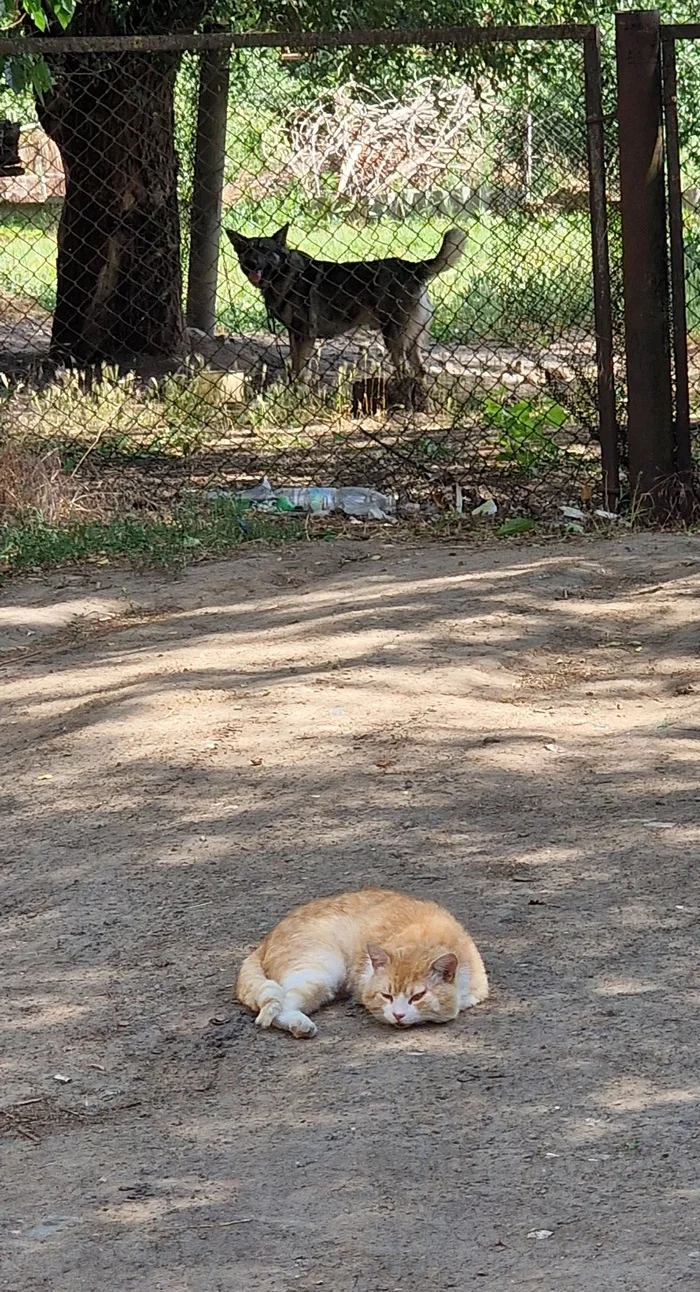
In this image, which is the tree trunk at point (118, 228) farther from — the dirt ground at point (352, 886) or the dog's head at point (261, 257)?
the dirt ground at point (352, 886)

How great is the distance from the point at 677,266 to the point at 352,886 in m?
3.80

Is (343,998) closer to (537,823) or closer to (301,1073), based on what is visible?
(301,1073)

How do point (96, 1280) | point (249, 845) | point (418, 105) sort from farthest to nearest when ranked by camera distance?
1. point (418, 105)
2. point (249, 845)
3. point (96, 1280)

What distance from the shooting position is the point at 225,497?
754cm

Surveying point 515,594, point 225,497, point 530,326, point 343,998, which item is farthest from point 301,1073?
point 530,326

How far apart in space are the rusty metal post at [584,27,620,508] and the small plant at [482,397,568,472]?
852mm

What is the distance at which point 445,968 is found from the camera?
292 cm

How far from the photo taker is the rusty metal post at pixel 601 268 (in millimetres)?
6375

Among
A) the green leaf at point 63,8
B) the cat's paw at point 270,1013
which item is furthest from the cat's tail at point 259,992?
the green leaf at point 63,8

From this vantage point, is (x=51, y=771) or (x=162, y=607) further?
(x=162, y=607)

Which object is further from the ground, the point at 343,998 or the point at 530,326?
the point at 530,326

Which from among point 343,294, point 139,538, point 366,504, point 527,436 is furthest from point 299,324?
point 139,538

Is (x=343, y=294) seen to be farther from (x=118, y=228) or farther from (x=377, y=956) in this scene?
(x=377, y=956)

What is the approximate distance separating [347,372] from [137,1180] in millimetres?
8242
